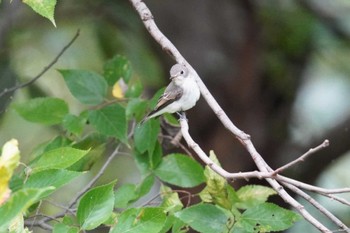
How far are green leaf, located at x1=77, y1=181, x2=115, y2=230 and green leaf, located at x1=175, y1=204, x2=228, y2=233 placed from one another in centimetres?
22

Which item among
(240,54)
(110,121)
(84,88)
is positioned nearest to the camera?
(110,121)

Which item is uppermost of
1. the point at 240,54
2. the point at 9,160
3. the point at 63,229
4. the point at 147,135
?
the point at 9,160

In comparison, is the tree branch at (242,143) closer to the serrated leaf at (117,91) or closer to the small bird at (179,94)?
the small bird at (179,94)

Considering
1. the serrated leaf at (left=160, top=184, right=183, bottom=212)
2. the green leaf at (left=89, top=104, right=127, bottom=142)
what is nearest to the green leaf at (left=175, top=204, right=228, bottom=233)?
the serrated leaf at (left=160, top=184, right=183, bottom=212)

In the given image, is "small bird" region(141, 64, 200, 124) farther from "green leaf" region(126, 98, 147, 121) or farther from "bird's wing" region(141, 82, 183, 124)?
"green leaf" region(126, 98, 147, 121)

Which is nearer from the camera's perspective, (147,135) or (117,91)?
(147,135)

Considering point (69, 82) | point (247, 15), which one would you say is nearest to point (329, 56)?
point (247, 15)

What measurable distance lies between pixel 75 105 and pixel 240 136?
122 inches

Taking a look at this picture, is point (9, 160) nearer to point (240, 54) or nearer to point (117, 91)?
point (117, 91)

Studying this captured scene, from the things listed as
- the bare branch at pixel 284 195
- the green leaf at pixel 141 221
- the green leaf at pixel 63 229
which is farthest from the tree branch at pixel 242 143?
the green leaf at pixel 63 229

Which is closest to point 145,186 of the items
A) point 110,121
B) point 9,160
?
point 110,121

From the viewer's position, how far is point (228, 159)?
306 centimetres

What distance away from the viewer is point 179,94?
1562 mm

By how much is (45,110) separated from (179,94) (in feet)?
1.48
